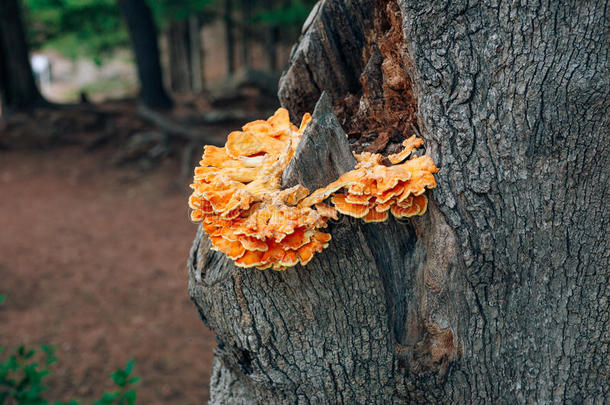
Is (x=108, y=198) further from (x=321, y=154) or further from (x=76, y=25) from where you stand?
(x=321, y=154)

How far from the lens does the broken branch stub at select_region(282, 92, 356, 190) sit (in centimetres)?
175

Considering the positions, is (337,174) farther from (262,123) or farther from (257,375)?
(257,375)

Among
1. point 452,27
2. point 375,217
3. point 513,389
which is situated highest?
point 452,27

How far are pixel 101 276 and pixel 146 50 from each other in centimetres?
605

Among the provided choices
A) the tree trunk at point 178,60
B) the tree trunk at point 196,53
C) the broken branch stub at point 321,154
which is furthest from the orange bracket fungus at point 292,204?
the tree trunk at point 178,60

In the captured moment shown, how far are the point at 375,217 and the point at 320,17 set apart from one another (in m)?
0.99

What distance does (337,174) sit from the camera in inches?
70.4

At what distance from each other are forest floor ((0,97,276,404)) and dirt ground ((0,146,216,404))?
0.04ft

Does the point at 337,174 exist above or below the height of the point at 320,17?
below

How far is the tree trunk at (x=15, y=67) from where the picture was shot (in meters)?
11.1

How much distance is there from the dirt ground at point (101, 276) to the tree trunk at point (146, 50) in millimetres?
1825

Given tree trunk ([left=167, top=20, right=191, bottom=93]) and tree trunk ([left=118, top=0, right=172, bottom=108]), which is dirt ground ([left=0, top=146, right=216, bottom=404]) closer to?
tree trunk ([left=118, top=0, right=172, bottom=108])

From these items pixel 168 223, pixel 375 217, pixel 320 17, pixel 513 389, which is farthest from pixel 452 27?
pixel 168 223

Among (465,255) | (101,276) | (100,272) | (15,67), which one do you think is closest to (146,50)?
(15,67)
